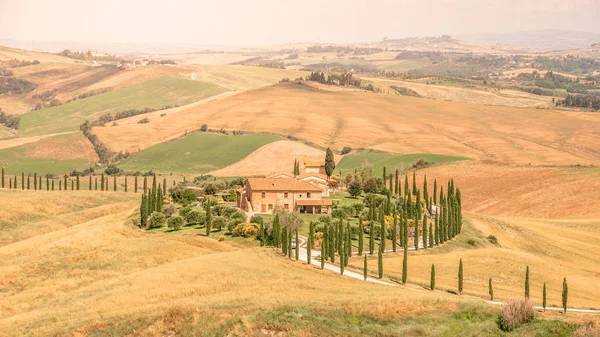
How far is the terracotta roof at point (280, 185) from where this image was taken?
111 metres

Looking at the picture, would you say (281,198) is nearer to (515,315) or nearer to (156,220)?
(156,220)

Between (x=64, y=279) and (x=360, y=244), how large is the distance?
3326 centimetres

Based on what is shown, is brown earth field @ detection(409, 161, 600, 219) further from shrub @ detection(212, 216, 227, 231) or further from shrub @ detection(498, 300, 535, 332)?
shrub @ detection(498, 300, 535, 332)

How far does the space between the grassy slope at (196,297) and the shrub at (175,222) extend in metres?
7.59

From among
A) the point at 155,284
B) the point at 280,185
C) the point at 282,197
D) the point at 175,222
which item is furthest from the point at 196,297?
the point at 280,185

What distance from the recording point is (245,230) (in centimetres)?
8888

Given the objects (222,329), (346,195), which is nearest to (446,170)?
(346,195)

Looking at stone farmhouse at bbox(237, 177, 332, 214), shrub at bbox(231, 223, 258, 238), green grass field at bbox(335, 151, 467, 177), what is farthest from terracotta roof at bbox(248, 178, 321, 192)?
green grass field at bbox(335, 151, 467, 177)

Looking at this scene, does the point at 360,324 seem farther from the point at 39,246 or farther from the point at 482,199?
the point at 482,199

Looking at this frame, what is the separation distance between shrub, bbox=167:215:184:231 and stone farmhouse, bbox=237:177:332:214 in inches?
614

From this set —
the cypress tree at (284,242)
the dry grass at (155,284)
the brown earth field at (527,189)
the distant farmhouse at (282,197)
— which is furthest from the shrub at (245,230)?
the brown earth field at (527,189)

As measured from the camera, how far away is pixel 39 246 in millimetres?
84500

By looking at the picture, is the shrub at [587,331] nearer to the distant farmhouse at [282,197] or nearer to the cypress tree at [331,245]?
the cypress tree at [331,245]

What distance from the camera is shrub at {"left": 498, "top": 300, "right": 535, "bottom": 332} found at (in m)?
46.1
